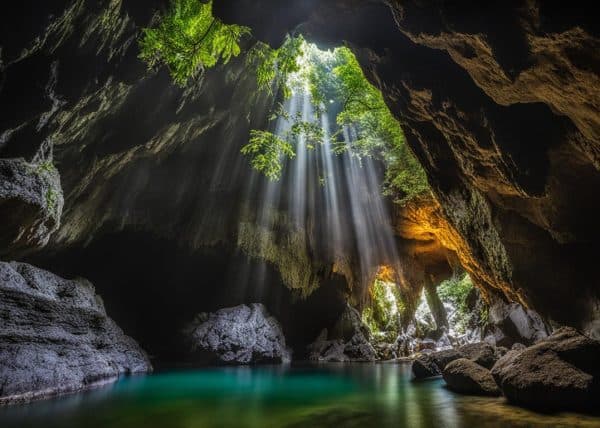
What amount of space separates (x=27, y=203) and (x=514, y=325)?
1424 centimetres

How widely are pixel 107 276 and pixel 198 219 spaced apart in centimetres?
471

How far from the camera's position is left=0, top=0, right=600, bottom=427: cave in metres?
4.44

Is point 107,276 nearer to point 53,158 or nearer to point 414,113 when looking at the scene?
point 53,158

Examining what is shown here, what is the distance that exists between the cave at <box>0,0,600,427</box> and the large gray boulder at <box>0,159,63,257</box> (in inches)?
1.6

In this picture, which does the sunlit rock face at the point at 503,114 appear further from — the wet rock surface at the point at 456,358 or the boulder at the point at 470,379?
the boulder at the point at 470,379

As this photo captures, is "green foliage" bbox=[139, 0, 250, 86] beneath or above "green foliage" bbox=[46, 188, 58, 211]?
above

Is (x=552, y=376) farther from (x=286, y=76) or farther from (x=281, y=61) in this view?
(x=286, y=76)

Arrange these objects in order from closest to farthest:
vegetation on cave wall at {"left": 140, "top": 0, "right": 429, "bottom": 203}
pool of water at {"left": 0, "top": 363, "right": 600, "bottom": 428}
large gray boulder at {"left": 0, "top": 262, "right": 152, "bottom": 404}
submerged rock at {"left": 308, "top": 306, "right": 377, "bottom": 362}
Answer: pool of water at {"left": 0, "top": 363, "right": 600, "bottom": 428}
vegetation on cave wall at {"left": 140, "top": 0, "right": 429, "bottom": 203}
large gray boulder at {"left": 0, "top": 262, "right": 152, "bottom": 404}
submerged rock at {"left": 308, "top": 306, "right": 377, "bottom": 362}

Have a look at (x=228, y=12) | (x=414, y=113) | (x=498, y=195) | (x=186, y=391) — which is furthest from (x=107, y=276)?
(x=498, y=195)

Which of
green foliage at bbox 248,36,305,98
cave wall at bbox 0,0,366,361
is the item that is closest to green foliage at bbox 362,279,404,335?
cave wall at bbox 0,0,366,361

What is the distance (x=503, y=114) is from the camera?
540 cm

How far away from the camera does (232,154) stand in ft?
45.2

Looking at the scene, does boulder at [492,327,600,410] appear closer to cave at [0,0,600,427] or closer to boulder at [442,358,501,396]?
cave at [0,0,600,427]

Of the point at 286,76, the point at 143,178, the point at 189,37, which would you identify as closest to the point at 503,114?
the point at 286,76
